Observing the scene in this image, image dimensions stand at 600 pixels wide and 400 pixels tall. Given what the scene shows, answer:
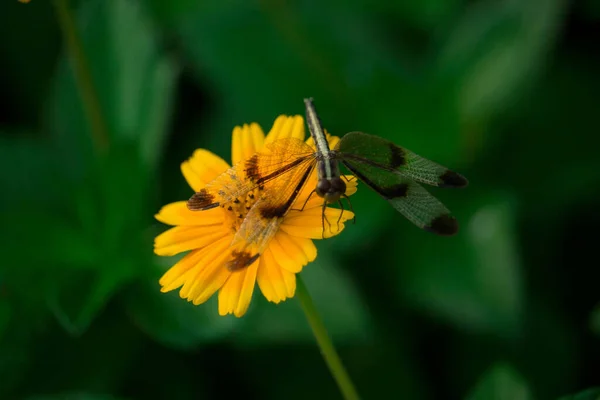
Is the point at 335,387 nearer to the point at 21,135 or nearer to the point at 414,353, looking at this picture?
the point at 414,353

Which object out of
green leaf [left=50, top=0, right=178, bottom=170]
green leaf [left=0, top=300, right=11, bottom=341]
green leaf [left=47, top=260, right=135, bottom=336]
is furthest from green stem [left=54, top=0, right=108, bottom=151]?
green leaf [left=0, top=300, right=11, bottom=341]

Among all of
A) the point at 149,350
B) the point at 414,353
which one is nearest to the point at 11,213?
the point at 149,350

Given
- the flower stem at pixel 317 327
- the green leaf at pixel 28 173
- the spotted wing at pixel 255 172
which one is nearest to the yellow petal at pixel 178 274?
the spotted wing at pixel 255 172

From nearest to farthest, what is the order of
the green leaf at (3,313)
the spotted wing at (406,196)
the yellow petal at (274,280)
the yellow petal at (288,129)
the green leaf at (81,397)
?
the yellow petal at (274,280) → the spotted wing at (406,196) → the yellow petal at (288,129) → the green leaf at (81,397) → the green leaf at (3,313)

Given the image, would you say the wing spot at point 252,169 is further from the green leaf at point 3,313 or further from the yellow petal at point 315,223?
the green leaf at point 3,313

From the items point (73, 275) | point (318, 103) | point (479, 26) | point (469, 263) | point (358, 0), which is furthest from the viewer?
point (358, 0)

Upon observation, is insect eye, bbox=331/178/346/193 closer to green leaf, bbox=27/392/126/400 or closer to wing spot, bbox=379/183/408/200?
wing spot, bbox=379/183/408/200

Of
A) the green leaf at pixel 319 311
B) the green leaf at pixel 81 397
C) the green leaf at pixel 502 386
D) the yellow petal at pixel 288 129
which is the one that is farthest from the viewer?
the green leaf at pixel 319 311
